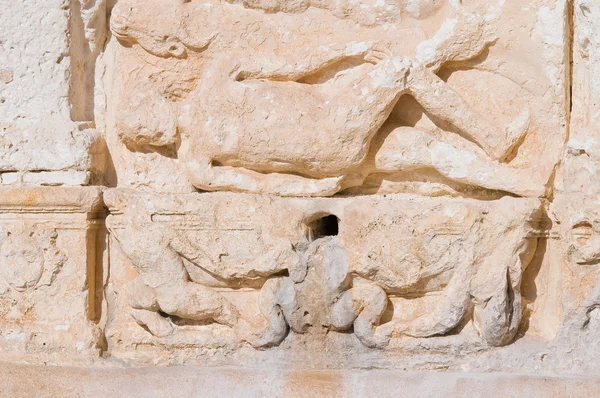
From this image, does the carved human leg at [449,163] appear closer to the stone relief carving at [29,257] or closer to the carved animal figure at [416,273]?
the carved animal figure at [416,273]

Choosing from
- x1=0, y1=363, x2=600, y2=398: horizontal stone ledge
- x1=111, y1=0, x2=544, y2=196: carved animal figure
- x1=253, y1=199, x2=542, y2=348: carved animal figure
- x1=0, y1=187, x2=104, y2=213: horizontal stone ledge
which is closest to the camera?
x1=0, y1=363, x2=600, y2=398: horizontal stone ledge

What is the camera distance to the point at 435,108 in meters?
4.13

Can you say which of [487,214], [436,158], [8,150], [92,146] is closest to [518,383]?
[487,214]

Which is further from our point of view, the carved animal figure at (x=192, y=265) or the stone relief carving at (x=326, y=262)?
the carved animal figure at (x=192, y=265)

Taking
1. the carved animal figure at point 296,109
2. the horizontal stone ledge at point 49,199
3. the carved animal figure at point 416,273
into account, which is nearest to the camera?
the carved animal figure at point 416,273

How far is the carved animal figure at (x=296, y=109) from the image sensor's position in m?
4.11

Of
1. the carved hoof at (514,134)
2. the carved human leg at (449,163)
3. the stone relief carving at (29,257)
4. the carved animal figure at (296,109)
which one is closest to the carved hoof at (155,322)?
the stone relief carving at (29,257)

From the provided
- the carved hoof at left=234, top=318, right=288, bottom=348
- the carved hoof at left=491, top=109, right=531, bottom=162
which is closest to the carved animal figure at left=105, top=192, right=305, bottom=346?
the carved hoof at left=234, top=318, right=288, bottom=348

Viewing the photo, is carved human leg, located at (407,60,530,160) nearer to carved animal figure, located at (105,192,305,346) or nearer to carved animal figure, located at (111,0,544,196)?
carved animal figure, located at (111,0,544,196)

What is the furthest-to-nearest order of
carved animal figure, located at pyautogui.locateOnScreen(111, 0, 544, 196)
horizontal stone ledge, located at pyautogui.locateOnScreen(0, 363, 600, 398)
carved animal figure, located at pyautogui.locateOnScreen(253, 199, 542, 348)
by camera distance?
carved animal figure, located at pyautogui.locateOnScreen(111, 0, 544, 196), carved animal figure, located at pyautogui.locateOnScreen(253, 199, 542, 348), horizontal stone ledge, located at pyautogui.locateOnScreen(0, 363, 600, 398)

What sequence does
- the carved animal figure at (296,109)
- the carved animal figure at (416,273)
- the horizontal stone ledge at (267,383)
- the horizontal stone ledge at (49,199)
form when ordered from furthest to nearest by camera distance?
1. the horizontal stone ledge at (49,199)
2. the carved animal figure at (296,109)
3. the carved animal figure at (416,273)
4. the horizontal stone ledge at (267,383)

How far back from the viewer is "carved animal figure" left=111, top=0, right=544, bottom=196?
411 cm

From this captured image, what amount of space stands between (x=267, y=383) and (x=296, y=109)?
110 centimetres

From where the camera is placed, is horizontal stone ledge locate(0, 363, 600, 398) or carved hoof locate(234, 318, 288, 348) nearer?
horizontal stone ledge locate(0, 363, 600, 398)
